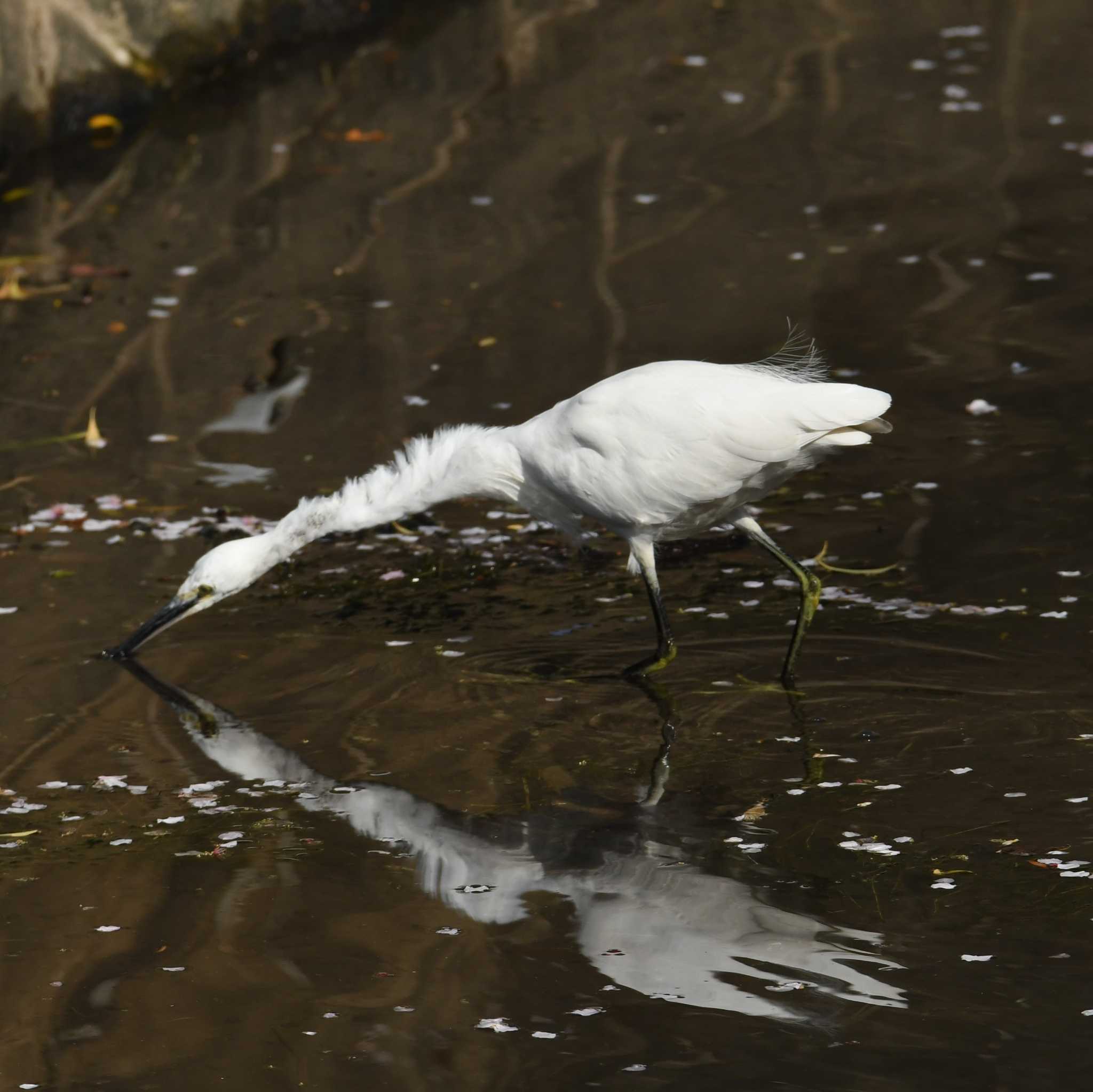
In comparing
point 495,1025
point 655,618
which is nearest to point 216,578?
point 655,618

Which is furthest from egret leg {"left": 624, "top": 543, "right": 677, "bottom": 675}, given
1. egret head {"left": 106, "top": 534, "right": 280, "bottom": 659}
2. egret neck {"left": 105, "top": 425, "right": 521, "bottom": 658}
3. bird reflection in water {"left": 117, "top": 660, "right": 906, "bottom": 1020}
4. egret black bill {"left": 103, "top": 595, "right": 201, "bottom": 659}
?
egret black bill {"left": 103, "top": 595, "right": 201, "bottom": 659}

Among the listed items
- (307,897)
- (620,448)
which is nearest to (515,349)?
(620,448)

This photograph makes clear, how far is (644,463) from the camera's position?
6488mm

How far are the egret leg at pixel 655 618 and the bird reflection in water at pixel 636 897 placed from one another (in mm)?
286

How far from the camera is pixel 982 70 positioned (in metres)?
15.4

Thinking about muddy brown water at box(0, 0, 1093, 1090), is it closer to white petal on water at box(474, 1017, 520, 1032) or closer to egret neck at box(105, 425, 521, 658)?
white petal on water at box(474, 1017, 520, 1032)

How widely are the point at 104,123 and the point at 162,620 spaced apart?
8968 millimetres

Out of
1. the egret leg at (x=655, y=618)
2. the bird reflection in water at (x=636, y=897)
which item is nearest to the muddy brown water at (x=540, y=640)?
the bird reflection in water at (x=636, y=897)

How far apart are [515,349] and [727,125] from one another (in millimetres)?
4742

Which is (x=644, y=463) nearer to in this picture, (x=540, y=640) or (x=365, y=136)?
(x=540, y=640)

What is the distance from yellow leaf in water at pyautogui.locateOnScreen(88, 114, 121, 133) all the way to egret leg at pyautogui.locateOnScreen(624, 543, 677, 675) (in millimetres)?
9773

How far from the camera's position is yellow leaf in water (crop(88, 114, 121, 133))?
15.1 meters

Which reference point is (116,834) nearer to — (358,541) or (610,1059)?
(610,1059)

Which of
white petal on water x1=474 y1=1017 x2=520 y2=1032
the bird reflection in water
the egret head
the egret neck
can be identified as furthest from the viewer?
the egret head
